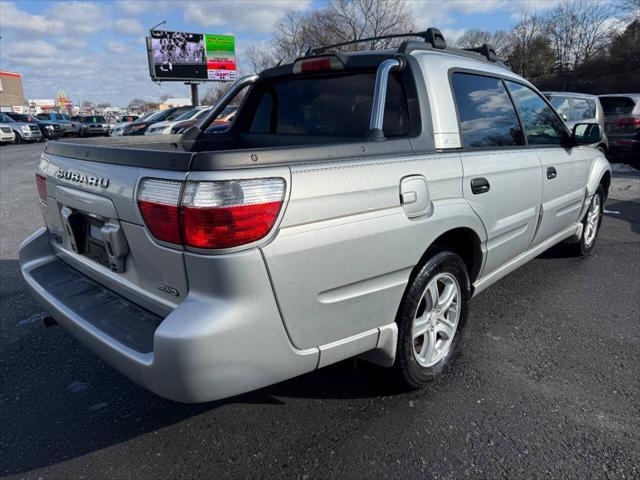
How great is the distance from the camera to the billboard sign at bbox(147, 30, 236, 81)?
36.9m

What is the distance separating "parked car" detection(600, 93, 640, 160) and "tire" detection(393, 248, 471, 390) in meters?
11.2

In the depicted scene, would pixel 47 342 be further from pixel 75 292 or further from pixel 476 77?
pixel 476 77

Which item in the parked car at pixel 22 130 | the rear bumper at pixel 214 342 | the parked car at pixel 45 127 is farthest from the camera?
the parked car at pixel 45 127

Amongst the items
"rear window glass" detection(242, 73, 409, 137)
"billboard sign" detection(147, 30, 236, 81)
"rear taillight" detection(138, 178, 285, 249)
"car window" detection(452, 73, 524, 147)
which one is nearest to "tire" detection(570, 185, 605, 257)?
"car window" detection(452, 73, 524, 147)

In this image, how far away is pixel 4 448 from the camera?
227cm

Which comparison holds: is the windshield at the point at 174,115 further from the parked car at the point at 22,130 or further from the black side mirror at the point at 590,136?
the black side mirror at the point at 590,136

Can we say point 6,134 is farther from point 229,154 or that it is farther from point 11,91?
point 11,91

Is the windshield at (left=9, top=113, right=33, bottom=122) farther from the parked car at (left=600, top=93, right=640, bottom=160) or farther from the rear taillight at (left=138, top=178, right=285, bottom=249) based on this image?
the rear taillight at (left=138, top=178, right=285, bottom=249)

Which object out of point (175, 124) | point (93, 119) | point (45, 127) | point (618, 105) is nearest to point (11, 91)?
point (93, 119)

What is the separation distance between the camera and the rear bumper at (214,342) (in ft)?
5.70

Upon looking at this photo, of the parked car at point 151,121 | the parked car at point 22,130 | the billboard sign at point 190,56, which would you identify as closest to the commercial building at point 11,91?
the billboard sign at point 190,56

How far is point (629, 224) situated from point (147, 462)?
23.2ft

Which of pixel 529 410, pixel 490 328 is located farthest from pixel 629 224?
pixel 529 410

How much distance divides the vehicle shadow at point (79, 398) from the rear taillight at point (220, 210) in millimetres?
1149
